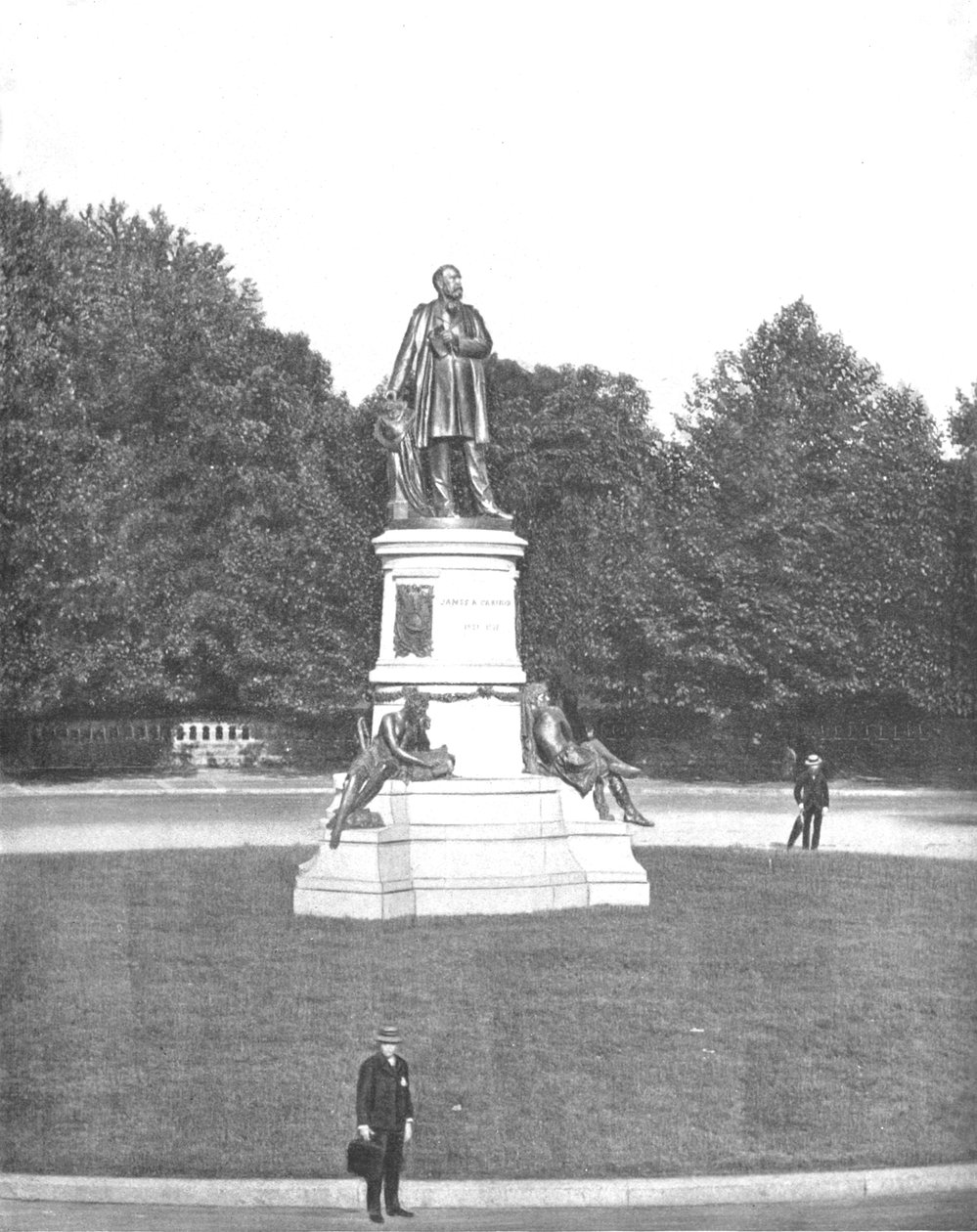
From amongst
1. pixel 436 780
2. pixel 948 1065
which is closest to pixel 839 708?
pixel 436 780

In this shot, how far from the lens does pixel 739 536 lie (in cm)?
4016

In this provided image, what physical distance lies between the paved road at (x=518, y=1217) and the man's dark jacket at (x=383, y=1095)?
491mm

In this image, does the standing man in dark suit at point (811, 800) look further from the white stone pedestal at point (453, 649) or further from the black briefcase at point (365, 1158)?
the black briefcase at point (365, 1158)

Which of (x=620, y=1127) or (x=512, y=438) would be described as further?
(x=512, y=438)

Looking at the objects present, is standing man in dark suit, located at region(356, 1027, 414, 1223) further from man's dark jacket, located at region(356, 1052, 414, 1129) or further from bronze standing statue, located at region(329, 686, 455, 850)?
bronze standing statue, located at region(329, 686, 455, 850)

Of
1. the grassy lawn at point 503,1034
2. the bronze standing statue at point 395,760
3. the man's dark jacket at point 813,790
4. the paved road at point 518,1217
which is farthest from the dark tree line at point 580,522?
the paved road at point 518,1217

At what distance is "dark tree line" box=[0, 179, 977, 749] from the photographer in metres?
38.7

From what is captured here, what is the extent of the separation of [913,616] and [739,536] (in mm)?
3617

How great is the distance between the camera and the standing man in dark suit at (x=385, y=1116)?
10609 mm

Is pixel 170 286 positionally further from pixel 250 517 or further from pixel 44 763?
pixel 44 763

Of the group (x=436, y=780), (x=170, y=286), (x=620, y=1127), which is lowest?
(x=620, y=1127)

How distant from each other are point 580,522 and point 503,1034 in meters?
26.9

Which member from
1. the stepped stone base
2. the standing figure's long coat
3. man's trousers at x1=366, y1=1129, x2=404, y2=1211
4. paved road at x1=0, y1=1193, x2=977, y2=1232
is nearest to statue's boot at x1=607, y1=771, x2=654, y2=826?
the stepped stone base

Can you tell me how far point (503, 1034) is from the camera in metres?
13.9
